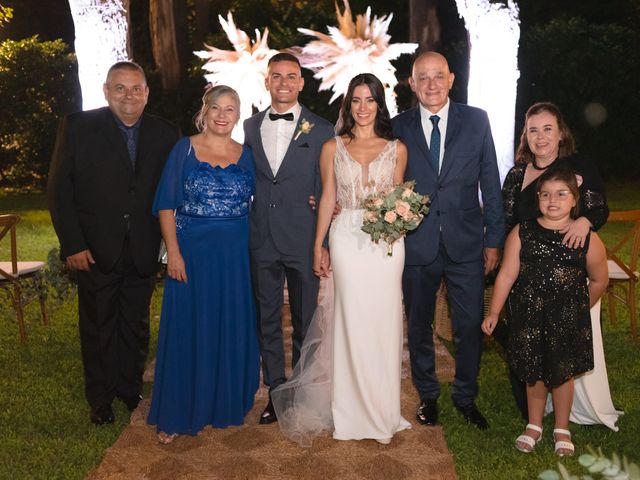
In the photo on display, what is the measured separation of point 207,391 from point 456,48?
12768 mm

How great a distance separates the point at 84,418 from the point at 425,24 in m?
8.63

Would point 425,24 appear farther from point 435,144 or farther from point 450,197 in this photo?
point 450,197

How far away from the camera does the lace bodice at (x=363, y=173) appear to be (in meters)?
4.45

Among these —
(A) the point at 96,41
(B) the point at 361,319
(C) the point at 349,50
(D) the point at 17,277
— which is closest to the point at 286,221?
(B) the point at 361,319

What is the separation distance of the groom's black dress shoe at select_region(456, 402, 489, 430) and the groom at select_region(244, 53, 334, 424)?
1.06m

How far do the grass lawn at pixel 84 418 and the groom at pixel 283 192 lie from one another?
3.84ft

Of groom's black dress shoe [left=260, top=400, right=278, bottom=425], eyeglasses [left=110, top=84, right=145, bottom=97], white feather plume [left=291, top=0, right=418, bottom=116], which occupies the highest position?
white feather plume [left=291, top=0, right=418, bottom=116]

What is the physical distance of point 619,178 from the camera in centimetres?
1752

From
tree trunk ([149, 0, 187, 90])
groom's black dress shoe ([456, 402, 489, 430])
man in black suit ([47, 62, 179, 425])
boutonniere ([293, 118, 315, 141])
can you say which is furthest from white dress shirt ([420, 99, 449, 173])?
tree trunk ([149, 0, 187, 90])

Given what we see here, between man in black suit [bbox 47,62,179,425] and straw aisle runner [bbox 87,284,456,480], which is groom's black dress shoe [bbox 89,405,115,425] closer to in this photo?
man in black suit [bbox 47,62,179,425]

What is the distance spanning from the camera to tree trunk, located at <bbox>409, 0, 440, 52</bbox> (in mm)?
12039

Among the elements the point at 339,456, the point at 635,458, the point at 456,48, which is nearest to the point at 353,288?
the point at 339,456

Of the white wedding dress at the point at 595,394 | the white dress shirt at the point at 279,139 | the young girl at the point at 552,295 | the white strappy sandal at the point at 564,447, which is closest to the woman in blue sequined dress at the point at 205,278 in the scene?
the white dress shirt at the point at 279,139

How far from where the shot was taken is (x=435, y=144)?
15.4 feet
